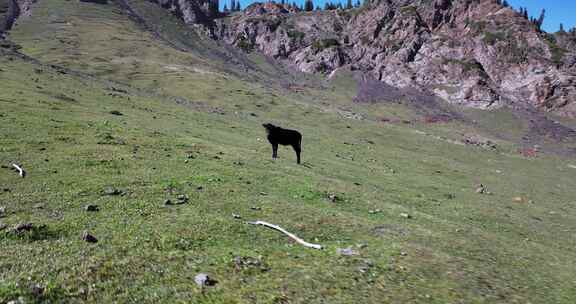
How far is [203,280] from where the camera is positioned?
343 inches

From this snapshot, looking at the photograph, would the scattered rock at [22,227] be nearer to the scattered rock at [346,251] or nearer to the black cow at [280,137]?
the scattered rock at [346,251]

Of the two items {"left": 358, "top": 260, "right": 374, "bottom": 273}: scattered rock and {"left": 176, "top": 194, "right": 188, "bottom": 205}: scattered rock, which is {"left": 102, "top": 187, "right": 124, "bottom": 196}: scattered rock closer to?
{"left": 176, "top": 194, "right": 188, "bottom": 205}: scattered rock

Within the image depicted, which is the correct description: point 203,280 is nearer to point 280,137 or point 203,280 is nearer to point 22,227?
point 22,227

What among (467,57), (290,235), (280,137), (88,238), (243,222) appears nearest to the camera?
(88,238)

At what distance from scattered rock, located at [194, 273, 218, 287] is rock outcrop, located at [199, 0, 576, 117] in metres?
152

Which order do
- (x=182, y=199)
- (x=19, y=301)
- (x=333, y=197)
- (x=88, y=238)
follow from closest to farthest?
(x=19, y=301)
(x=88, y=238)
(x=182, y=199)
(x=333, y=197)

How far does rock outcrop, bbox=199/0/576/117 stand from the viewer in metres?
146

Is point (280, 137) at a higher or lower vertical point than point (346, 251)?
lower

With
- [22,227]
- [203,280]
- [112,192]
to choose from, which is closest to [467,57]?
[112,192]

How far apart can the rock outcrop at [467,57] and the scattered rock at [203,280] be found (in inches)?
5988

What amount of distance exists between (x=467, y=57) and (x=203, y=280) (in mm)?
180662

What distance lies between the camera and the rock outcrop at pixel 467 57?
146250 millimetres

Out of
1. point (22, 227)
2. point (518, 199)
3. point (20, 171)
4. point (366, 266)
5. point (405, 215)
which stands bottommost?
point (518, 199)

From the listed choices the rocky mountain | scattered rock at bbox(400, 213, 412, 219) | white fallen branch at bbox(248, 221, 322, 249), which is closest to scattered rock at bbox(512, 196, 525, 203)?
scattered rock at bbox(400, 213, 412, 219)
